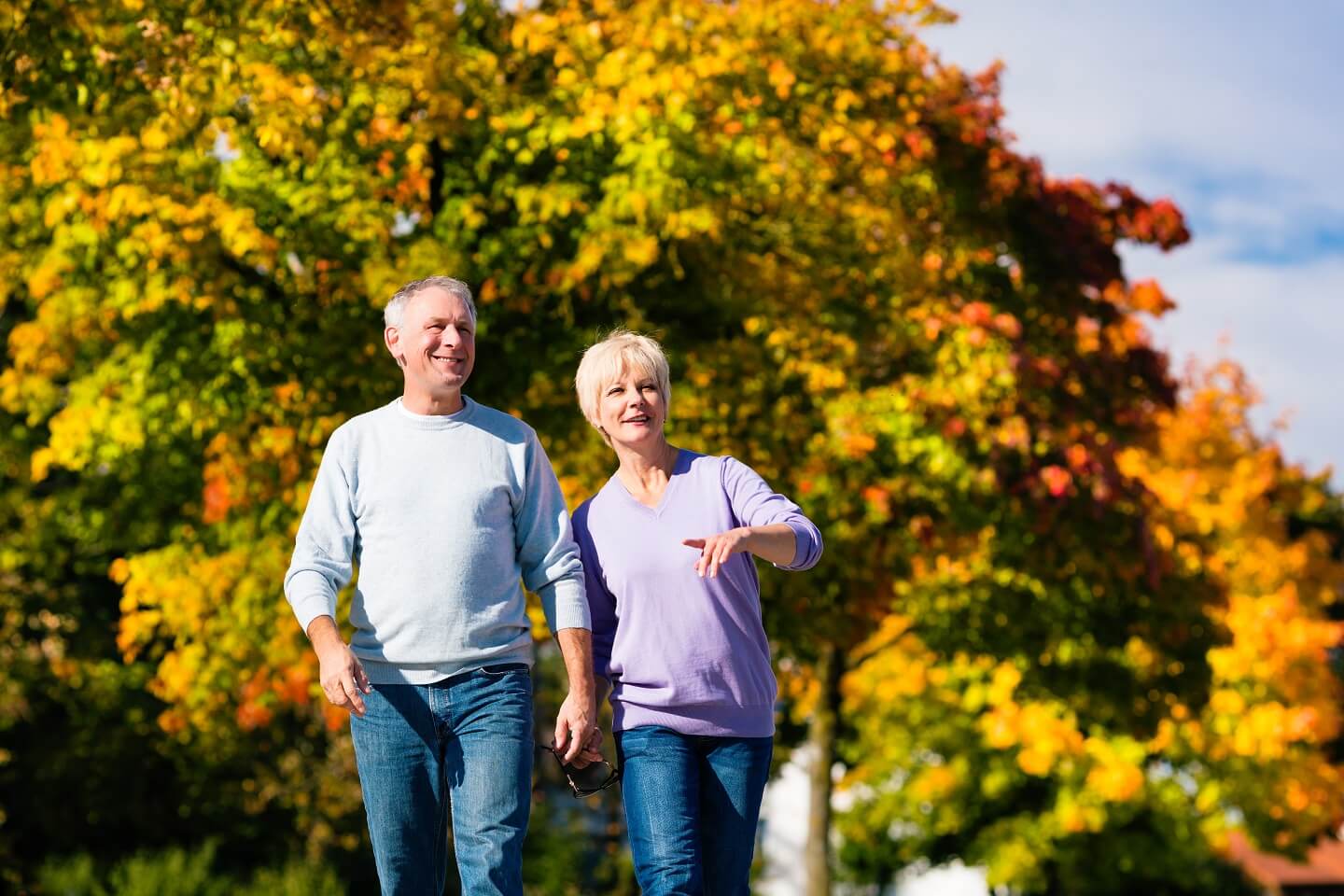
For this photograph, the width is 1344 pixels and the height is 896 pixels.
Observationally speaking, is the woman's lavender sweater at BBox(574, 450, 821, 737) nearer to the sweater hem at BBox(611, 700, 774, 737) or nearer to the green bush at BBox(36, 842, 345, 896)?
the sweater hem at BBox(611, 700, 774, 737)

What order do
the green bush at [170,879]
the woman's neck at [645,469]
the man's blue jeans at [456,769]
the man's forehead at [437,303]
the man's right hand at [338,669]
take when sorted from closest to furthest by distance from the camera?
the man's right hand at [338,669]
the man's blue jeans at [456,769]
the man's forehead at [437,303]
the woman's neck at [645,469]
the green bush at [170,879]

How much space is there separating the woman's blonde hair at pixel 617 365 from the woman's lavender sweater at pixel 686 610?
0.30 metres

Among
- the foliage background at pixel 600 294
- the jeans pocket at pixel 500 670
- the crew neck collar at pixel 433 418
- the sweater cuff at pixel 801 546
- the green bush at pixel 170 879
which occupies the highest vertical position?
the foliage background at pixel 600 294

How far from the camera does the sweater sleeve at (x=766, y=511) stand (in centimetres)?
440

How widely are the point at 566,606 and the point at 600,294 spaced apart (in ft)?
22.6

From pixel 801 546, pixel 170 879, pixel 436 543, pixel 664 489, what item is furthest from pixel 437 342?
pixel 170 879

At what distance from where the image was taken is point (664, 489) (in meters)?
4.70

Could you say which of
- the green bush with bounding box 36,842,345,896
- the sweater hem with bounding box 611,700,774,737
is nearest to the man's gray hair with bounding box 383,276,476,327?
the sweater hem with bounding box 611,700,774,737

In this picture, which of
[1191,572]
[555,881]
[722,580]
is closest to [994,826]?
[555,881]

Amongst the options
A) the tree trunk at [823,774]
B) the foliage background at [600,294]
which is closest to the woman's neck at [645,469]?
the foliage background at [600,294]

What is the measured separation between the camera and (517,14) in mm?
12148

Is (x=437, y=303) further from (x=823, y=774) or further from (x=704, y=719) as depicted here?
(x=823, y=774)

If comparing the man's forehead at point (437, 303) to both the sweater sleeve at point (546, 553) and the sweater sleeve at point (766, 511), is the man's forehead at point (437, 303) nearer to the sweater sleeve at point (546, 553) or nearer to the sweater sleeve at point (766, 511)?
the sweater sleeve at point (546, 553)

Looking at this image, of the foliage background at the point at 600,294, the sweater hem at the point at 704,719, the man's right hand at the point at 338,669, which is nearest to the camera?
the man's right hand at the point at 338,669
